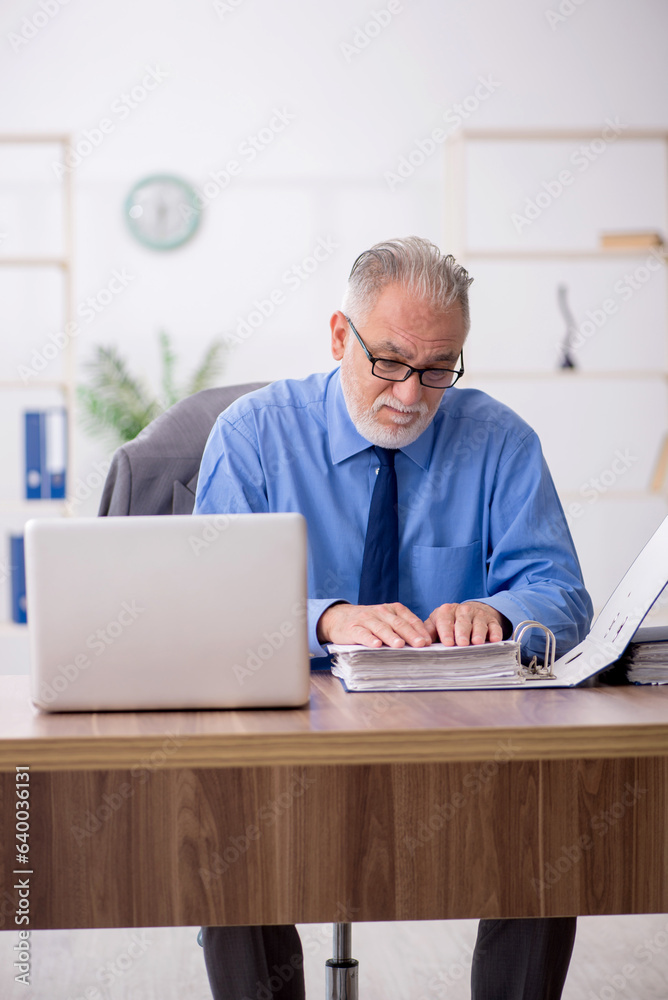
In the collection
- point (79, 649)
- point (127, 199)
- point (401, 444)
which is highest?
point (127, 199)

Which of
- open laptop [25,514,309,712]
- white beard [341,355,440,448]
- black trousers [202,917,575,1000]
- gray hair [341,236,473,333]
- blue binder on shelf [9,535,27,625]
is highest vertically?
gray hair [341,236,473,333]

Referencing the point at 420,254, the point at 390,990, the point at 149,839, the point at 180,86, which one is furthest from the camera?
the point at 180,86

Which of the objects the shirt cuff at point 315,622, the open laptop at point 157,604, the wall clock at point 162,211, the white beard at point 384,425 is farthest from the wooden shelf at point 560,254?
the open laptop at point 157,604

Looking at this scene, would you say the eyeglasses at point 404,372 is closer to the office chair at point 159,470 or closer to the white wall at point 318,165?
the office chair at point 159,470

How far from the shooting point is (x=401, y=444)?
5.21 feet

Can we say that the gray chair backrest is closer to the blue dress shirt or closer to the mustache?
the blue dress shirt

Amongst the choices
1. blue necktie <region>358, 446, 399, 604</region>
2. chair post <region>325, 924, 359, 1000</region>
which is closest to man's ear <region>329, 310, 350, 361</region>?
blue necktie <region>358, 446, 399, 604</region>

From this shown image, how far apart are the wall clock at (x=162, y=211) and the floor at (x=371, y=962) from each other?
2.71 meters

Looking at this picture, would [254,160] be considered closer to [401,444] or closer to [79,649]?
[401,444]

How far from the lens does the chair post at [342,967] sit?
47.3 inches

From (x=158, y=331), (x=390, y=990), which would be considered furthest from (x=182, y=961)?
(x=158, y=331)

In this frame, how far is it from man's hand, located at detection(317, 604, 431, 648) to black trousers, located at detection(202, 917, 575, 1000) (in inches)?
15.6

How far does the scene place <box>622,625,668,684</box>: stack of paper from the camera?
1084mm

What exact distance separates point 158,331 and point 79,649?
10.8 feet
